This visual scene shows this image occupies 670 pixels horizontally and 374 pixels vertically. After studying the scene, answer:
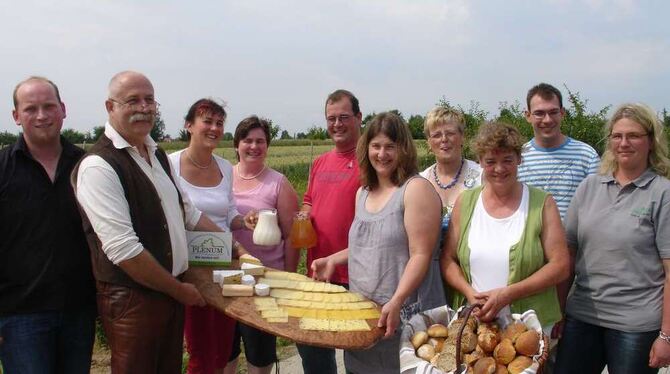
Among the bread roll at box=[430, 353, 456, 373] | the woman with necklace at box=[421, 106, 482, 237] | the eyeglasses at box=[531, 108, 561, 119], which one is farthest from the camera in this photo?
the eyeglasses at box=[531, 108, 561, 119]

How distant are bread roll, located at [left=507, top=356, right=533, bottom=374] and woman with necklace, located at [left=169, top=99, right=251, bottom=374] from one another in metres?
1.87

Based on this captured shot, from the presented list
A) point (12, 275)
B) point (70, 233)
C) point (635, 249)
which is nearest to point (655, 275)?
point (635, 249)

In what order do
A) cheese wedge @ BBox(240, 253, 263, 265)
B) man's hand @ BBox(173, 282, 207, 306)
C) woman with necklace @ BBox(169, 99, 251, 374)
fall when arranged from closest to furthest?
1. man's hand @ BBox(173, 282, 207, 306)
2. cheese wedge @ BBox(240, 253, 263, 265)
3. woman with necklace @ BBox(169, 99, 251, 374)

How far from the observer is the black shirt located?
2.72 m

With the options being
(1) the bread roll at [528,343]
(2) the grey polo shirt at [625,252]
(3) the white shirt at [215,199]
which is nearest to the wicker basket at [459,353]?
(1) the bread roll at [528,343]

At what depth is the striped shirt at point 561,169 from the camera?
3.69m

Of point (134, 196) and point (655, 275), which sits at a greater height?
point (134, 196)

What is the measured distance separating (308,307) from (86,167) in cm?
119

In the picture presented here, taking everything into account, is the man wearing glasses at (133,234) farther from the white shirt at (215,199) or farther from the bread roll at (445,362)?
the bread roll at (445,362)

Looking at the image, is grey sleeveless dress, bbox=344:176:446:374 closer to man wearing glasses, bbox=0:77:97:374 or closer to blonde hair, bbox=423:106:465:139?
blonde hair, bbox=423:106:465:139

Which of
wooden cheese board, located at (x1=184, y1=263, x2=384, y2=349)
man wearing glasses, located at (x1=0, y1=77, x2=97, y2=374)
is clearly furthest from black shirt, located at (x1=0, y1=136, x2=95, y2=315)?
wooden cheese board, located at (x1=184, y1=263, x2=384, y2=349)

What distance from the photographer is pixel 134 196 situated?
2547 millimetres

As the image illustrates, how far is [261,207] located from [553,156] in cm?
202

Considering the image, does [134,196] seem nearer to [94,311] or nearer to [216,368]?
[94,311]
